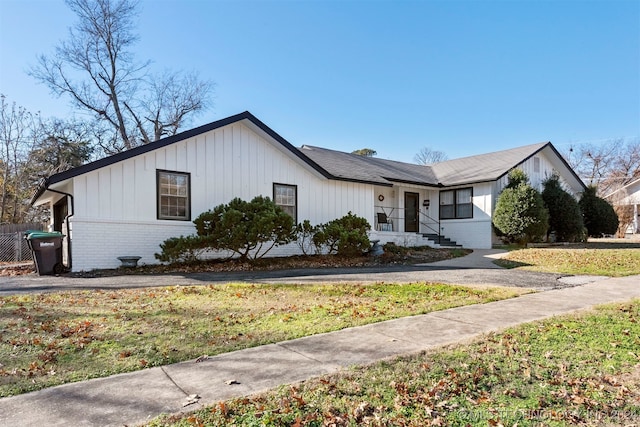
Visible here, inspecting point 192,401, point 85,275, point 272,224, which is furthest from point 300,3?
point 192,401

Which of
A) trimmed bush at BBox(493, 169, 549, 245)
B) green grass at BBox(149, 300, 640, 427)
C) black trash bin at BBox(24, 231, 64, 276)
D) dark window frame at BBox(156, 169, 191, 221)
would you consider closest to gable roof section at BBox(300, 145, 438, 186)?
trimmed bush at BBox(493, 169, 549, 245)

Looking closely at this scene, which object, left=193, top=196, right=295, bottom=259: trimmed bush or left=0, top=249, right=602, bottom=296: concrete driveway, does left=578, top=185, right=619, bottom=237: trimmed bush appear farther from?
left=193, top=196, right=295, bottom=259: trimmed bush

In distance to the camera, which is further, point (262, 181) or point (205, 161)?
point (262, 181)

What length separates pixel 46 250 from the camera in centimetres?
1002

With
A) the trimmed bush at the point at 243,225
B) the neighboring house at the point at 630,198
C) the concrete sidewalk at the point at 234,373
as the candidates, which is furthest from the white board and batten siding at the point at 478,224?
the neighboring house at the point at 630,198

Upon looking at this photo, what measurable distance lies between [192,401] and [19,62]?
87.5 ft

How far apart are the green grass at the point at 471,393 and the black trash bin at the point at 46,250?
9681 millimetres

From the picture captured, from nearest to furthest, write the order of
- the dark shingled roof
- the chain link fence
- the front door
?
the chain link fence
the dark shingled roof
the front door

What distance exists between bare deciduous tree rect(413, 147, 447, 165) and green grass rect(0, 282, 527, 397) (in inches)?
1914

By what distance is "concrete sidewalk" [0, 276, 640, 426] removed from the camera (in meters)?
2.59

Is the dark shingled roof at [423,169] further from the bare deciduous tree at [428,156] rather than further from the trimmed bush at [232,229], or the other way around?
the bare deciduous tree at [428,156]

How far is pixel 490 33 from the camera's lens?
14398 millimetres

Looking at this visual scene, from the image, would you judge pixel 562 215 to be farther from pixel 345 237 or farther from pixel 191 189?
pixel 191 189

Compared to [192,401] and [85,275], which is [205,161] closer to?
[85,275]
